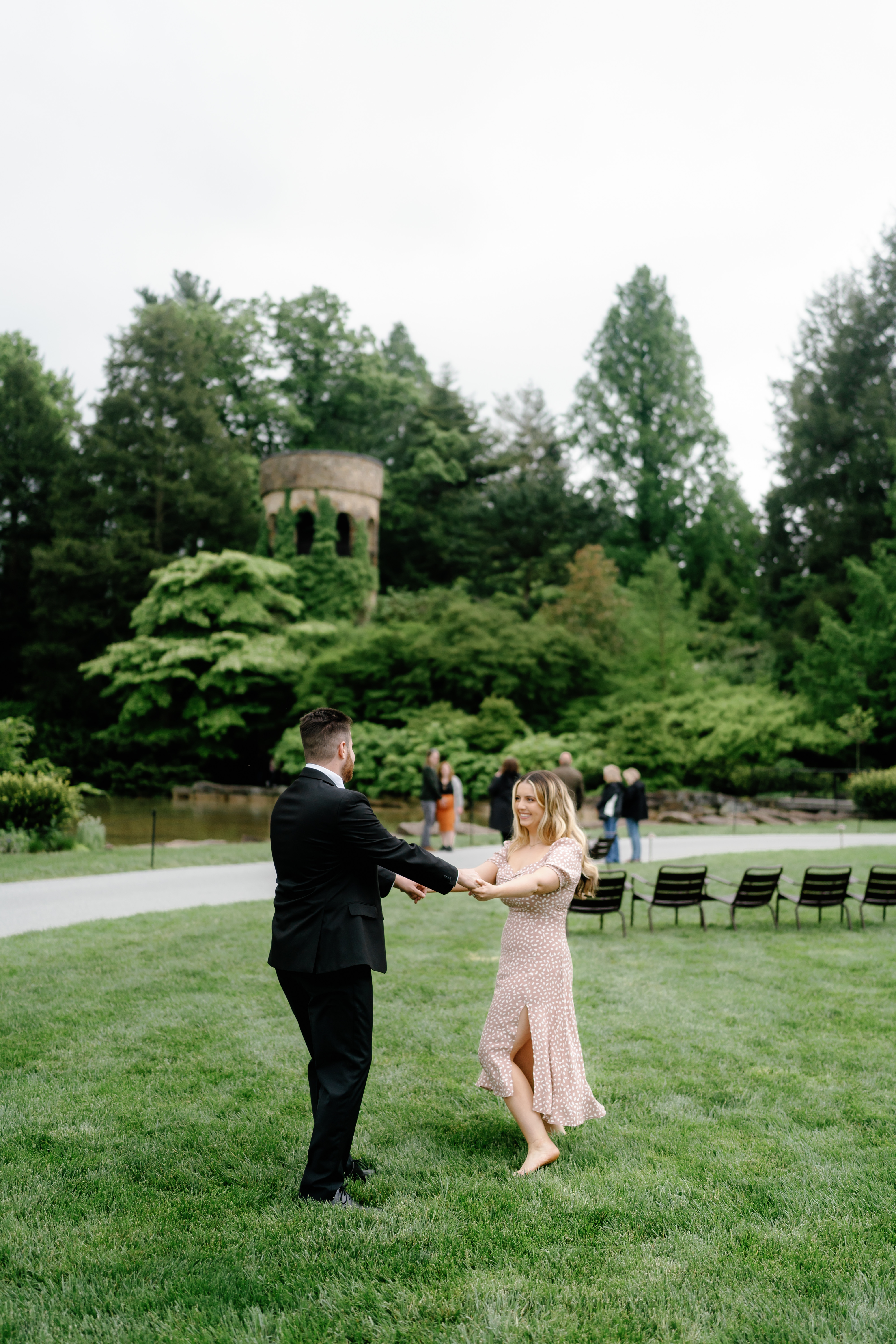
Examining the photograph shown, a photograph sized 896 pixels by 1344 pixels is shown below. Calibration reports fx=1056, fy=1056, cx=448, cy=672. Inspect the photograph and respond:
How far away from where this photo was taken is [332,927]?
4.09m

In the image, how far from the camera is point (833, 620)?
111 ft

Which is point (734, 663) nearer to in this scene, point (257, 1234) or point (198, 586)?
point (198, 586)

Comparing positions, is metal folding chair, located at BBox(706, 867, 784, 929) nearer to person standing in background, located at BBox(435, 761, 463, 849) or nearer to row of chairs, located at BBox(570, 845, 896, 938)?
row of chairs, located at BBox(570, 845, 896, 938)

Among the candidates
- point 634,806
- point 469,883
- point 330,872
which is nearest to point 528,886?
point 469,883

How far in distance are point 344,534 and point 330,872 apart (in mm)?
39633

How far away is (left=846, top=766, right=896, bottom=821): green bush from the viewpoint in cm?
2512

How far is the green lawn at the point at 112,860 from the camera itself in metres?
13.9

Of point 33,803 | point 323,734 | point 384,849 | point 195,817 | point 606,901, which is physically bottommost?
point 195,817

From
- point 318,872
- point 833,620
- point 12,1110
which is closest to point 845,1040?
point 318,872

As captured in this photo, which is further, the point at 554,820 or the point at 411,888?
the point at 554,820

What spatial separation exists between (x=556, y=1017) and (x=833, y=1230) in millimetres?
1325

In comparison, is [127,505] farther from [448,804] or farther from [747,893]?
[747,893]

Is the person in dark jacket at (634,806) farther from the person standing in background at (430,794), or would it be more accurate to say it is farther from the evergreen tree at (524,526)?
the evergreen tree at (524,526)

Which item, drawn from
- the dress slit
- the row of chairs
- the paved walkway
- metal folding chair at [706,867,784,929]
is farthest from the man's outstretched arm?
metal folding chair at [706,867,784,929]
